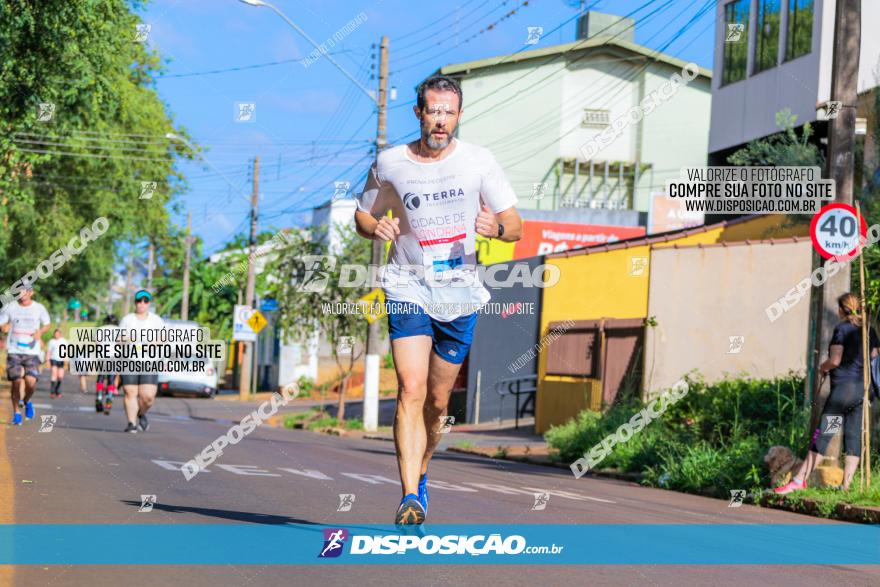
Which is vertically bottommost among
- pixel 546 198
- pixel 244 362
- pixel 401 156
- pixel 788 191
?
pixel 244 362

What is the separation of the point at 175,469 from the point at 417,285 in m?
5.22

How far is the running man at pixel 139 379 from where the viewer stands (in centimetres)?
1620

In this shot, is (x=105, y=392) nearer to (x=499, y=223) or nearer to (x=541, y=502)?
(x=541, y=502)

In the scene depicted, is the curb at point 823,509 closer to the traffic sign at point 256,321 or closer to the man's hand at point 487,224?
the man's hand at point 487,224

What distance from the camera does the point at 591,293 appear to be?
25.7 meters

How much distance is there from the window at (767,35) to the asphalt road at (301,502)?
37.4 feet

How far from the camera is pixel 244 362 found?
41625 millimetres

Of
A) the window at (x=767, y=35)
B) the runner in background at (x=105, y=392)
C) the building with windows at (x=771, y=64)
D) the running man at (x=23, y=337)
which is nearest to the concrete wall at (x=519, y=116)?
the building with windows at (x=771, y=64)

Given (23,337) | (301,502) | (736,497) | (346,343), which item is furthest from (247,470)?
(346,343)

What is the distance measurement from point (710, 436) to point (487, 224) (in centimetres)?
942

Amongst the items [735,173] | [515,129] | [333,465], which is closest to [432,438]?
[333,465]

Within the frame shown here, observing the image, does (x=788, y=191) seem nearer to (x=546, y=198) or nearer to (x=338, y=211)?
(x=546, y=198)

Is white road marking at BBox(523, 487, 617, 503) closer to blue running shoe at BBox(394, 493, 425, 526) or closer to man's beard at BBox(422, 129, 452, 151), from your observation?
blue running shoe at BBox(394, 493, 425, 526)

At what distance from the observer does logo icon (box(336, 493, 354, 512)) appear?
812 cm
